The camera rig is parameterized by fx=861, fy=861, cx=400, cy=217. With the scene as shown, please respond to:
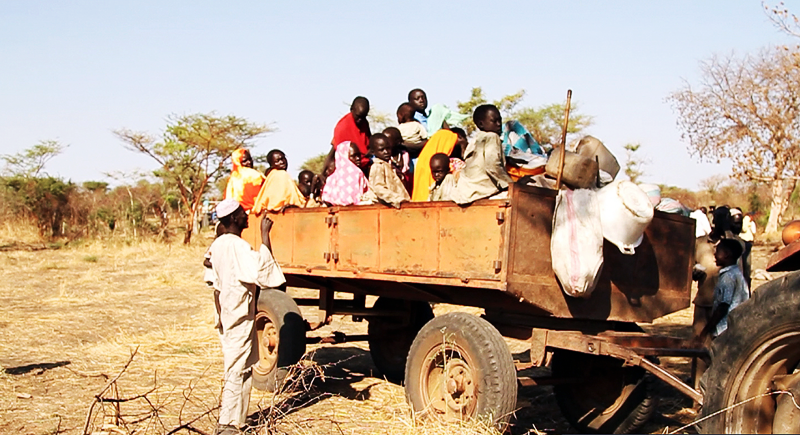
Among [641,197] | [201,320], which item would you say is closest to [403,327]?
[641,197]

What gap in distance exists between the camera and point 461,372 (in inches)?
228

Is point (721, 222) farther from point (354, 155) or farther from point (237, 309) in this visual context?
point (237, 309)

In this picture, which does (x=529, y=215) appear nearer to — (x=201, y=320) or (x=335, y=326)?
(x=335, y=326)

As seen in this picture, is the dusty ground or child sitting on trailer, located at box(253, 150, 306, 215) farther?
child sitting on trailer, located at box(253, 150, 306, 215)

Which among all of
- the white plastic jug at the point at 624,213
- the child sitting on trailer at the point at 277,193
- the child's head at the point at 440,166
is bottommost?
the white plastic jug at the point at 624,213

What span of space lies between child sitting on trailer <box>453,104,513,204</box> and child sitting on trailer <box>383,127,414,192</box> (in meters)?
1.75

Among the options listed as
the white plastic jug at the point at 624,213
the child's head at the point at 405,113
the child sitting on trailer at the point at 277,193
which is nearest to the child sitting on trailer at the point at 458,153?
the child's head at the point at 405,113

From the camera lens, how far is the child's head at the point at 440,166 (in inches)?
269

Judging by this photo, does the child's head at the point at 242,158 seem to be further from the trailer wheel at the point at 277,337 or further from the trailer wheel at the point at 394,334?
the trailer wheel at the point at 394,334

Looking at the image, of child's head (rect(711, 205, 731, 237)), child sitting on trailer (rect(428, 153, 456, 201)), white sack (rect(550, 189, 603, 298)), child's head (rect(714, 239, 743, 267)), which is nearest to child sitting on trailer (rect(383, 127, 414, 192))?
child sitting on trailer (rect(428, 153, 456, 201))

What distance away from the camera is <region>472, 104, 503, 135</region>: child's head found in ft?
21.0

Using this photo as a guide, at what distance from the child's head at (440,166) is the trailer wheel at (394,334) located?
5.92 feet

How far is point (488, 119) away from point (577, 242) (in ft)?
4.77

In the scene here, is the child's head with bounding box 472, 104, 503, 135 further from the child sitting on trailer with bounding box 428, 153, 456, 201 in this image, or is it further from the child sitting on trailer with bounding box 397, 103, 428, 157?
the child sitting on trailer with bounding box 397, 103, 428, 157
